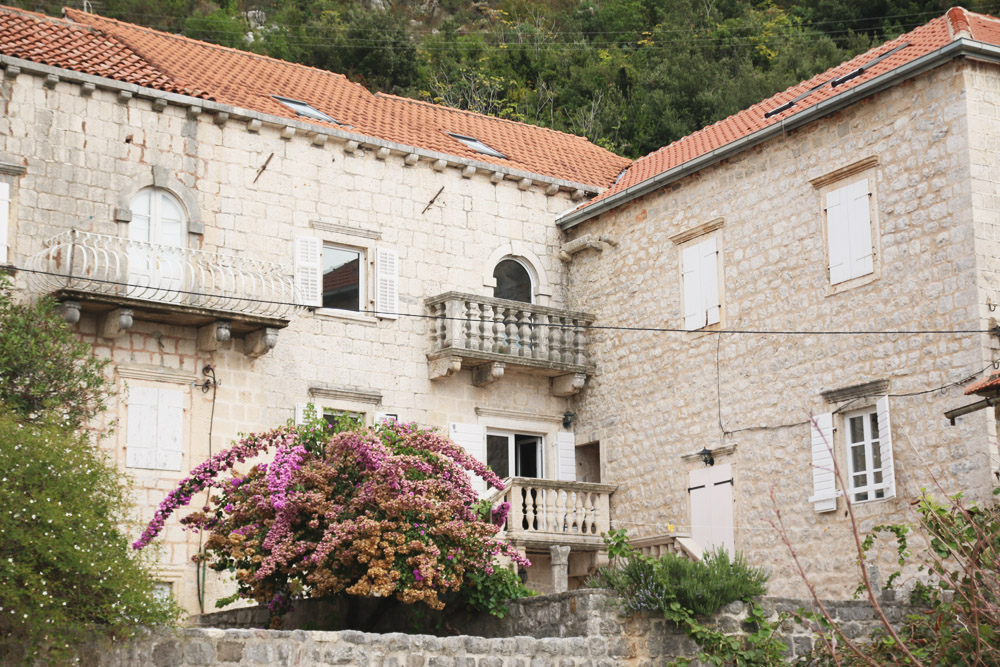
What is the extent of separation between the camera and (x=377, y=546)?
12.1 metres

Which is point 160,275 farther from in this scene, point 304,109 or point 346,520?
point 346,520

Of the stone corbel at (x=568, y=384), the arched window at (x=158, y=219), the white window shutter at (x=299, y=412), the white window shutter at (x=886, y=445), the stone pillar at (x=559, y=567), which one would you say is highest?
the arched window at (x=158, y=219)

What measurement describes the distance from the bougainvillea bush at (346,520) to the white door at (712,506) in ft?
17.0

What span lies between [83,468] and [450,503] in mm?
4060

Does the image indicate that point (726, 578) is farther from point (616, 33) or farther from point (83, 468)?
point (616, 33)

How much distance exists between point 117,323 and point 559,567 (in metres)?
6.72

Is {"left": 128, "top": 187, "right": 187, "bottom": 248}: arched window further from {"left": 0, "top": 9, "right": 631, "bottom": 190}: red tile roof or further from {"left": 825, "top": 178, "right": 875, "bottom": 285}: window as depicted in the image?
{"left": 825, "top": 178, "right": 875, "bottom": 285}: window

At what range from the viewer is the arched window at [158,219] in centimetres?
1764

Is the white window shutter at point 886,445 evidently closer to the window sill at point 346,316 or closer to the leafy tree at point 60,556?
the window sill at point 346,316

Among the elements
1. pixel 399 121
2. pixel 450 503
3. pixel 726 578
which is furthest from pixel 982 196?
pixel 399 121

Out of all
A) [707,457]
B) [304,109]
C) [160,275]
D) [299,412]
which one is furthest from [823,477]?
[304,109]

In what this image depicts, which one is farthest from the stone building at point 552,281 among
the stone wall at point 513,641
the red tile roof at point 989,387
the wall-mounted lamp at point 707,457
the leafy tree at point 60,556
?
the leafy tree at point 60,556

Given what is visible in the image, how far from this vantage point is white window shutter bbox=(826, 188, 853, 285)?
16.6m

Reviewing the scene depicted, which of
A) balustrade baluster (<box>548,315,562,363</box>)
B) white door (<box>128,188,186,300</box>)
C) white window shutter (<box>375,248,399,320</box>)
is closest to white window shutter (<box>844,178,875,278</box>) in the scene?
balustrade baluster (<box>548,315,562,363</box>)
